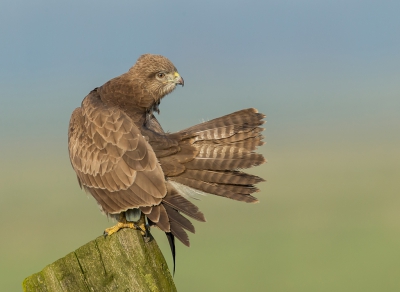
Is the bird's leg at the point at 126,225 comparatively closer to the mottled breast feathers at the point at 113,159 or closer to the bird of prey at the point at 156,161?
the bird of prey at the point at 156,161

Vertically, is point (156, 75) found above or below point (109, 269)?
above

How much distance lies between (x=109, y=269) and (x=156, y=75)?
370 cm

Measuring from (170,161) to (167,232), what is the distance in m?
0.92

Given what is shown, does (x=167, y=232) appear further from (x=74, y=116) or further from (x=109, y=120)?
(x=74, y=116)

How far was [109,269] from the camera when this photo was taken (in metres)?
3.48

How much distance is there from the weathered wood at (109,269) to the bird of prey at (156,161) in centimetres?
108

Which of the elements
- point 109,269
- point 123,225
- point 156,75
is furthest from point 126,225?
point 156,75

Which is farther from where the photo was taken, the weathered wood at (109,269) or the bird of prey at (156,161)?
the bird of prey at (156,161)

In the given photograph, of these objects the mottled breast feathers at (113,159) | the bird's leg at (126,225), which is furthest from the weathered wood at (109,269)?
the mottled breast feathers at (113,159)

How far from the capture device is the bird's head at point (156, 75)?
671 cm

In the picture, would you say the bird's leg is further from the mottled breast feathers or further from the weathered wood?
the weathered wood

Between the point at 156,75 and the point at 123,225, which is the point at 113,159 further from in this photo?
the point at 156,75

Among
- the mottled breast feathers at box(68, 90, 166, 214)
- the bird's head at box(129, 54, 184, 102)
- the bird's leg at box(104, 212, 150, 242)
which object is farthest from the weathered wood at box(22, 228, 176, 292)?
the bird's head at box(129, 54, 184, 102)

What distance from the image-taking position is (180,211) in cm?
488
